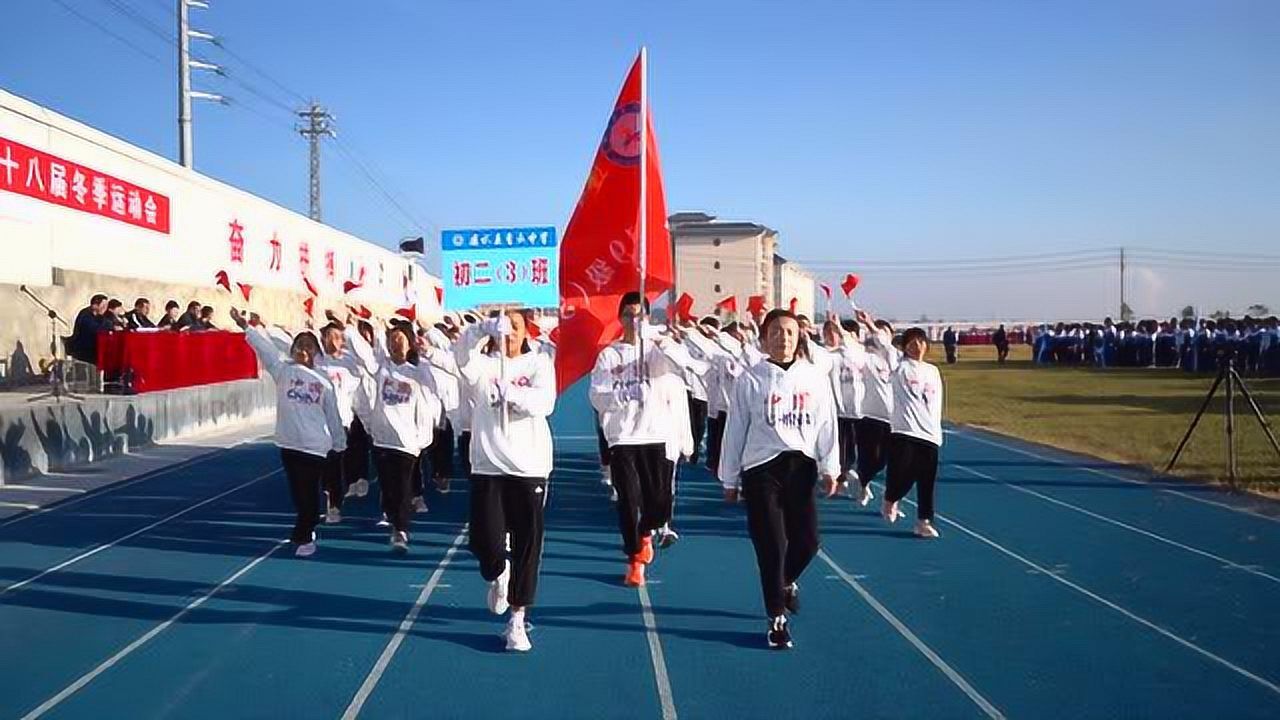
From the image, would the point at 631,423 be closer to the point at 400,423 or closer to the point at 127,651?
the point at 400,423

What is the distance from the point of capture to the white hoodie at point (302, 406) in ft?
24.8

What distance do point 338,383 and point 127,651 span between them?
3.87m

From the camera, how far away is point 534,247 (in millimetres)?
5457

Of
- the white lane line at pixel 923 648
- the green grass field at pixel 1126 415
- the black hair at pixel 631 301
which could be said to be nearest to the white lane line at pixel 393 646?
the black hair at pixel 631 301

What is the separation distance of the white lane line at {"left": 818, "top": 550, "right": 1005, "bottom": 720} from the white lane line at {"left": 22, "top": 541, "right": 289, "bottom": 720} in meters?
4.35

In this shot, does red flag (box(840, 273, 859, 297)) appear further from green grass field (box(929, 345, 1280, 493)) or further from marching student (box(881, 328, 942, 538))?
green grass field (box(929, 345, 1280, 493))

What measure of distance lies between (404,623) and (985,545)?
15.6 feet

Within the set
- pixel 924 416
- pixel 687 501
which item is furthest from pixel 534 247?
pixel 687 501

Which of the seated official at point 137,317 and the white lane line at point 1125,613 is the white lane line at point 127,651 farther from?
the seated official at point 137,317

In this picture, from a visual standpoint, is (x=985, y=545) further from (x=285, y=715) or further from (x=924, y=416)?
(x=285, y=715)

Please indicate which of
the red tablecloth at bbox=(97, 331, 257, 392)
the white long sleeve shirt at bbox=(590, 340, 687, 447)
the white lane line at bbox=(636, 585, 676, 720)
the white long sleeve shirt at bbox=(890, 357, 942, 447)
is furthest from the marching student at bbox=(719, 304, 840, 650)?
the red tablecloth at bbox=(97, 331, 257, 392)

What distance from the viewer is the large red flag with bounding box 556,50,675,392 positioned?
657cm

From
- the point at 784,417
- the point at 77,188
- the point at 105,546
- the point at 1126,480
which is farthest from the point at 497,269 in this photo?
the point at 77,188

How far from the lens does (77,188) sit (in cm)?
1812
